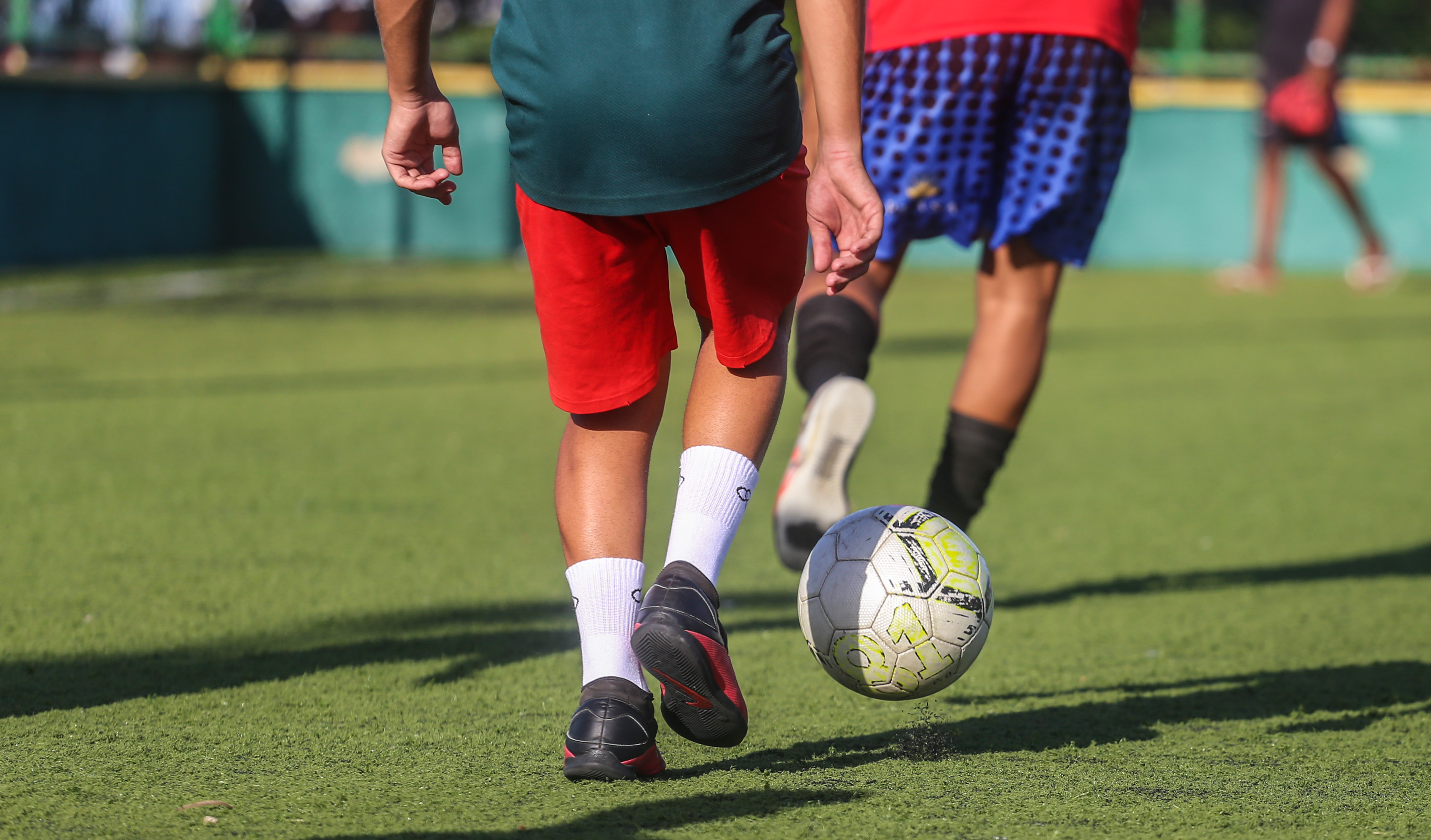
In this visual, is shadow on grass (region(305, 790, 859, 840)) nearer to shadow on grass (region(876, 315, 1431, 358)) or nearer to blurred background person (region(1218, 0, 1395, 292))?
shadow on grass (region(876, 315, 1431, 358))

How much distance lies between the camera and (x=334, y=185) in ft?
50.5

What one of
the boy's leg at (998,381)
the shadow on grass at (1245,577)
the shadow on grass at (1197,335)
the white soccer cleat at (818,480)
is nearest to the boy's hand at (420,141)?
the white soccer cleat at (818,480)

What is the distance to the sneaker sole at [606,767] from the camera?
210cm

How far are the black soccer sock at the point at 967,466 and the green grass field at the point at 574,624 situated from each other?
0.82 ft

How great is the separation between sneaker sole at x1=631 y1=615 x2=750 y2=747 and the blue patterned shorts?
1469mm

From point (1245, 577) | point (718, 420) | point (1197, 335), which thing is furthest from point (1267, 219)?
point (718, 420)

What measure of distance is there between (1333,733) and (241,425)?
13.8ft

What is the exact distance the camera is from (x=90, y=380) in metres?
6.73

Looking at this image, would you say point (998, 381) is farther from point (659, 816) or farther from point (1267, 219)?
point (1267, 219)

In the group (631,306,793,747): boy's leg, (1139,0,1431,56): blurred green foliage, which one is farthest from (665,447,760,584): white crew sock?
(1139,0,1431,56): blurred green foliage

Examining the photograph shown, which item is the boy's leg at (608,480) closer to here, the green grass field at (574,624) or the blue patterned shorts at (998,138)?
the green grass field at (574,624)

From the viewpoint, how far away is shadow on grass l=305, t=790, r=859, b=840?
1896mm

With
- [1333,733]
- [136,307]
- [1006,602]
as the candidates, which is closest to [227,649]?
[1006,602]

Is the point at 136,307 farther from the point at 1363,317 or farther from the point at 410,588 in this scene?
the point at 1363,317
